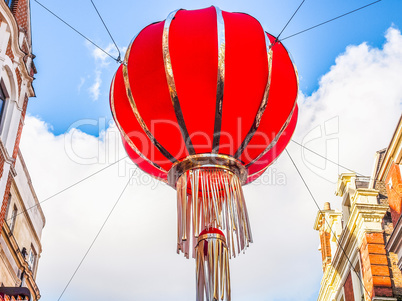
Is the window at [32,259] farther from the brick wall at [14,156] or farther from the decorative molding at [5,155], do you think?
the decorative molding at [5,155]

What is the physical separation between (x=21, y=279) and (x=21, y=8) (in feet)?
23.5

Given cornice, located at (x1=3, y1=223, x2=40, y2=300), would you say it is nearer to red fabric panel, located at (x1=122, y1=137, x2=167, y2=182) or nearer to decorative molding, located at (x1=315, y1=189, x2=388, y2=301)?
red fabric panel, located at (x1=122, y1=137, x2=167, y2=182)

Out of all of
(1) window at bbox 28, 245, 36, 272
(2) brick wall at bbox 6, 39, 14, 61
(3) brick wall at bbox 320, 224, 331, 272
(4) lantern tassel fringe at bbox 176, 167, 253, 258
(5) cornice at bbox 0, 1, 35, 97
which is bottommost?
(4) lantern tassel fringe at bbox 176, 167, 253, 258

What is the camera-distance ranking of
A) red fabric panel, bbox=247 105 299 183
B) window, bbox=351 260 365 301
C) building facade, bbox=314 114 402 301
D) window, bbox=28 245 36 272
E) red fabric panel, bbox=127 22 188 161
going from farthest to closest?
window, bbox=28 245 36 272 < window, bbox=351 260 365 301 < building facade, bbox=314 114 402 301 < red fabric panel, bbox=247 105 299 183 < red fabric panel, bbox=127 22 188 161

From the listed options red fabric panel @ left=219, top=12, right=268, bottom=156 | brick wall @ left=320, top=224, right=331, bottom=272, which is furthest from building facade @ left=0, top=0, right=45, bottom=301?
brick wall @ left=320, top=224, right=331, bottom=272

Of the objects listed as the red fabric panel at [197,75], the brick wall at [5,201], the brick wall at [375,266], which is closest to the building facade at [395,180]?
the brick wall at [375,266]

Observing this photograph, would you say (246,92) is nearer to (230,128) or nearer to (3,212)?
(230,128)

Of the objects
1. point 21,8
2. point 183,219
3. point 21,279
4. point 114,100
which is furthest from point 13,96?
point 183,219

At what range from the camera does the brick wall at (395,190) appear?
531 inches

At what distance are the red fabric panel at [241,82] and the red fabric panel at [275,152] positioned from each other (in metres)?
0.62

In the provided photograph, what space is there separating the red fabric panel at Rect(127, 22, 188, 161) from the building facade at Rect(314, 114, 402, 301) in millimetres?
7174

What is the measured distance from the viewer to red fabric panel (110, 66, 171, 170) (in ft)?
21.7

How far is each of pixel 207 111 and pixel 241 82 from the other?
0.49 metres

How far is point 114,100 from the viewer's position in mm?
6895
